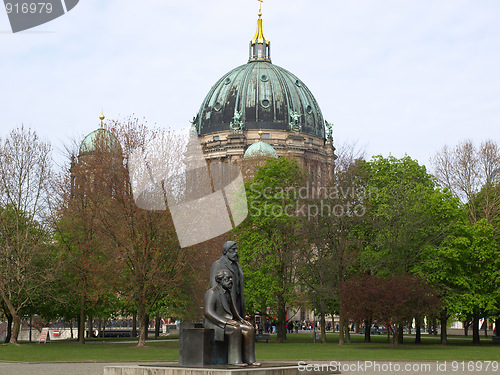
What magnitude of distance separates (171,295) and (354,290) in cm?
1097

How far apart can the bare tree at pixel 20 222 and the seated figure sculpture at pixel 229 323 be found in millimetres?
28502

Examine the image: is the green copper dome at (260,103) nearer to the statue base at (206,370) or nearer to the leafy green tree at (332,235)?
the leafy green tree at (332,235)

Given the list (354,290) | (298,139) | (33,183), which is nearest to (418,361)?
(354,290)

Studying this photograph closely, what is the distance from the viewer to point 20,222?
47500 millimetres

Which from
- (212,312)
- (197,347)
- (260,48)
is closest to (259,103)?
(260,48)

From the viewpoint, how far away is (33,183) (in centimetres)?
4784

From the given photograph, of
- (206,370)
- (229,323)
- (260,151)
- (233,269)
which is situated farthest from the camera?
(260,151)

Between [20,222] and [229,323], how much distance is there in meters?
33.1

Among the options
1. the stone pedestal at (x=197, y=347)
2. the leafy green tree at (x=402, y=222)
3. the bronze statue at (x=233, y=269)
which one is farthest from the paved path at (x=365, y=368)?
the leafy green tree at (x=402, y=222)

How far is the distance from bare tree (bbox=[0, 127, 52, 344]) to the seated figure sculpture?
93.5 feet

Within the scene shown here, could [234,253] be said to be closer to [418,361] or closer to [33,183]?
[418,361]

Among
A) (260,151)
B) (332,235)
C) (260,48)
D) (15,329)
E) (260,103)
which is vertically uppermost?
(260,48)

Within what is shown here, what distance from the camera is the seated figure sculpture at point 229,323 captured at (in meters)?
17.8

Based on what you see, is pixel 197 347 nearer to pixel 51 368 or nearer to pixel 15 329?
pixel 51 368
